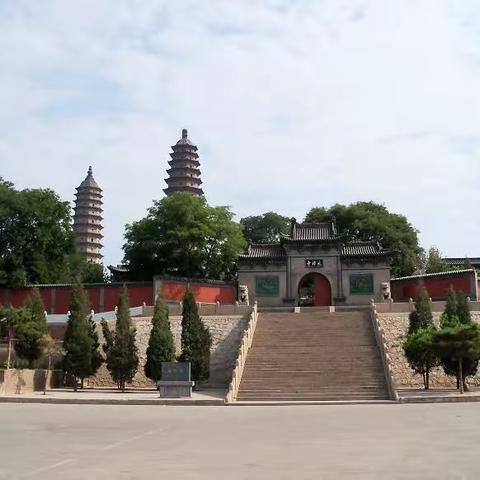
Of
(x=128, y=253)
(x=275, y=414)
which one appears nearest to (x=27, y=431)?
(x=275, y=414)

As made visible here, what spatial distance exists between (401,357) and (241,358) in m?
7.55

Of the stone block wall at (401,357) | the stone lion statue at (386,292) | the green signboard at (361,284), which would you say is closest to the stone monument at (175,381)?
the stone block wall at (401,357)

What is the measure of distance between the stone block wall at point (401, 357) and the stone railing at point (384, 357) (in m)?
0.42

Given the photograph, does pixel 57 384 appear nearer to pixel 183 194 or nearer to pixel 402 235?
pixel 183 194

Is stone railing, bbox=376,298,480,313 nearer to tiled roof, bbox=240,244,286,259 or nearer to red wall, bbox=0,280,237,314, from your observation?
tiled roof, bbox=240,244,286,259

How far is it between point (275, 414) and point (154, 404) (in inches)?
241

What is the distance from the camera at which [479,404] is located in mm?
18516

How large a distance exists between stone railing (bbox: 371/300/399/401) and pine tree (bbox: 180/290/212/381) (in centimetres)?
721

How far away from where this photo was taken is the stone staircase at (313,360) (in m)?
22.6

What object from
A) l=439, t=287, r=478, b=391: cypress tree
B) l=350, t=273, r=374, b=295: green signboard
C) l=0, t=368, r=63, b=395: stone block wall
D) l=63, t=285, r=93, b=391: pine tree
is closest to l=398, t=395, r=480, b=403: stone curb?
l=439, t=287, r=478, b=391: cypress tree

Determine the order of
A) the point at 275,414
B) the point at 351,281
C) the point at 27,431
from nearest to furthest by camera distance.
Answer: the point at 27,431
the point at 275,414
the point at 351,281

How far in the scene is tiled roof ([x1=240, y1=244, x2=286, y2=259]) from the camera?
4216cm

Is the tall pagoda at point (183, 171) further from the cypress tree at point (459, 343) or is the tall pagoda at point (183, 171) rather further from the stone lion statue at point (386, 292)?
the cypress tree at point (459, 343)

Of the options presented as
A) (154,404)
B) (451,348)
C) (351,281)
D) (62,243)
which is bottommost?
(154,404)
